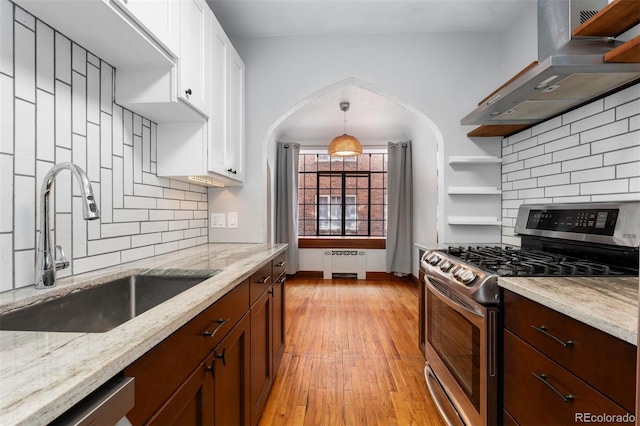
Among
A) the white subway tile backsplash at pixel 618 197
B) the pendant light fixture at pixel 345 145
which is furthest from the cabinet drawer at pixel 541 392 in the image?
the pendant light fixture at pixel 345 145

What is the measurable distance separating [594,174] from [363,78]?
1671 millimetres

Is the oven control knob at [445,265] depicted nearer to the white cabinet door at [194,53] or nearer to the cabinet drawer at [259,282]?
the cabinet drawer at [259,282]

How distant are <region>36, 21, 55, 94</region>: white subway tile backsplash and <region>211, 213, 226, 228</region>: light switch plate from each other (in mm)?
1435

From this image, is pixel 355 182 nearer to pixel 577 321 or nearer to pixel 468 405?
pixel 468 405

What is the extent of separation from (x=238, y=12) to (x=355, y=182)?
3.89m

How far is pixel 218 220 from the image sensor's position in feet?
8.08

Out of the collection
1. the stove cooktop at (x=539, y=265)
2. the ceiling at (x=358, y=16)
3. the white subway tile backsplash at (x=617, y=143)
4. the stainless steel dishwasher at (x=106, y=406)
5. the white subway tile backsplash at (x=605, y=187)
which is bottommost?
the stainless steel dishwasher at (x=106, y=406)

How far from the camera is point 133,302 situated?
129cm

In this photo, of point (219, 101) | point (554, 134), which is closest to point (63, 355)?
point (219, 101)

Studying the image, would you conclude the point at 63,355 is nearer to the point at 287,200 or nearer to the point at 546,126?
the point at 546,126

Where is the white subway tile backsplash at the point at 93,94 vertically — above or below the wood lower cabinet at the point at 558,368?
above

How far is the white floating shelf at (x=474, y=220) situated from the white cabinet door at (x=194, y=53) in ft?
6.35

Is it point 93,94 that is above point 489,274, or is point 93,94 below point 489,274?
above

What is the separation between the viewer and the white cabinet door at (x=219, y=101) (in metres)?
1.84
